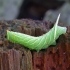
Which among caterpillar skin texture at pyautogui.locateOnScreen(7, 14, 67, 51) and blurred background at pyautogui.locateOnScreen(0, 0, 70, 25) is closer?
caterpillar skin texture at pyautogui.locateOnScreen(7, 14, 67, 51)

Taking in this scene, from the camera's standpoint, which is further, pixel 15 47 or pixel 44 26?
pixel 44 26

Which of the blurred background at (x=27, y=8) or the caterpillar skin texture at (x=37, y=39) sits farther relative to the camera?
the blurred background at (x=27, y=8)

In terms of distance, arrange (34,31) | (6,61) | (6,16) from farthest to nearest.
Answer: (6,16), (34,31), (6,61)

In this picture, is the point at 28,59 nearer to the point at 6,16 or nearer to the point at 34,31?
the point at 34,31

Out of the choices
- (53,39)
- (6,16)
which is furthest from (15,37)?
(6,16)

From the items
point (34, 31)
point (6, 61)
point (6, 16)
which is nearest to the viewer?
point (6, 61)

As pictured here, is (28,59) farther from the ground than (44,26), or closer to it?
closer to it

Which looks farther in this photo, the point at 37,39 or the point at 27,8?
the point at 27,8

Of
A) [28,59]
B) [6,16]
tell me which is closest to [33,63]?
[28,59]
